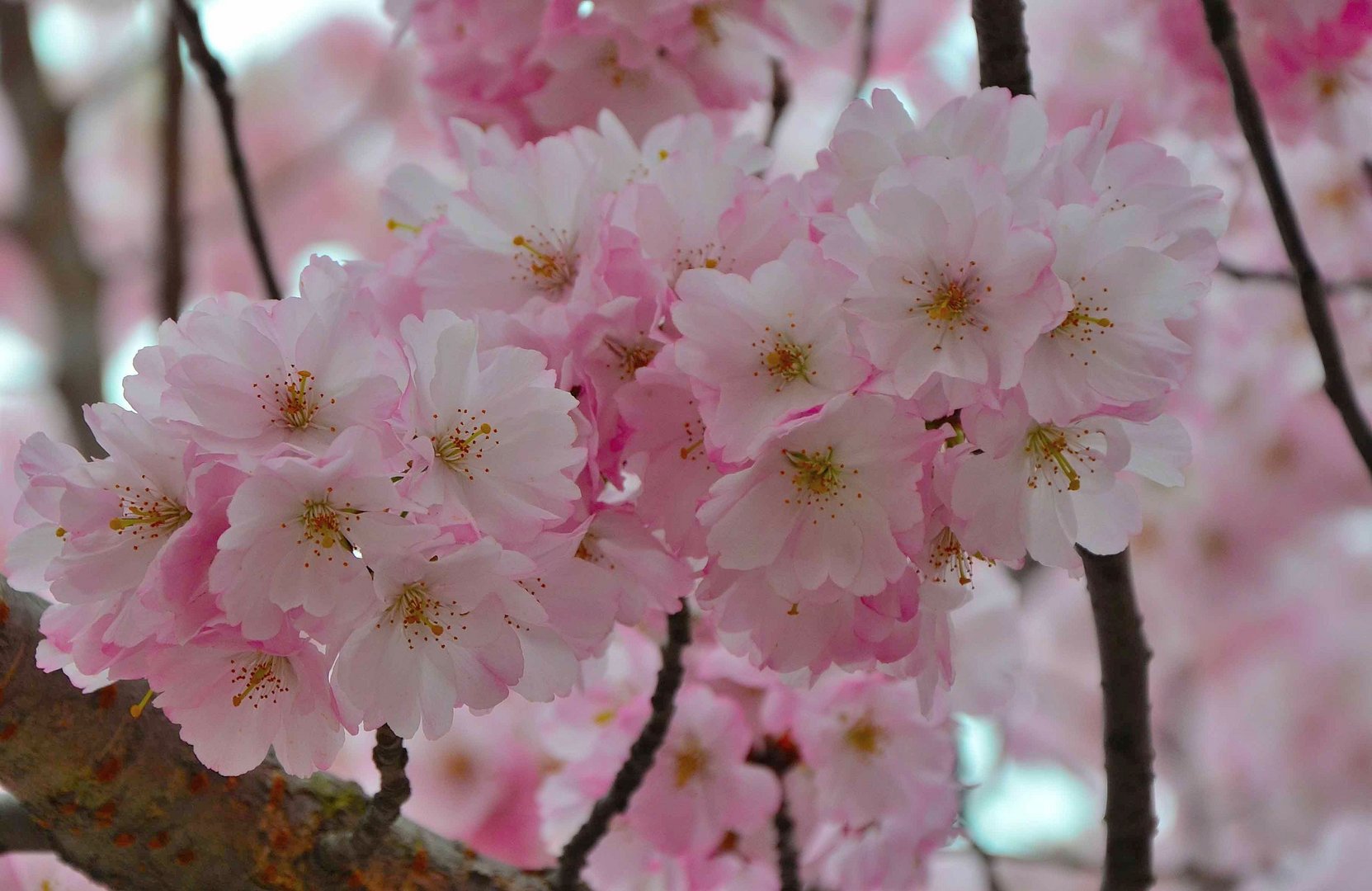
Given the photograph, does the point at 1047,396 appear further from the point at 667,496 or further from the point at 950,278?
the point at 667,496

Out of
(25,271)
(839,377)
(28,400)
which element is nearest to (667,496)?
(839,377)

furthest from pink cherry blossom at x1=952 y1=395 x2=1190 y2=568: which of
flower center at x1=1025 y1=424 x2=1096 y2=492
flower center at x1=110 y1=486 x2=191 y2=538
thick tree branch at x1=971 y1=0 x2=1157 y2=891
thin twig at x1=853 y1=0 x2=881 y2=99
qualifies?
thin twig at x1=853 y1=0 x2=881 y2=99

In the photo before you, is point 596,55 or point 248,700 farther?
point 596,55

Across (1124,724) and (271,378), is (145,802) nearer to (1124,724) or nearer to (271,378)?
(271,378)

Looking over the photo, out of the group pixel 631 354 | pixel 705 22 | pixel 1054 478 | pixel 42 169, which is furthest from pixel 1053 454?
pixel 42 169

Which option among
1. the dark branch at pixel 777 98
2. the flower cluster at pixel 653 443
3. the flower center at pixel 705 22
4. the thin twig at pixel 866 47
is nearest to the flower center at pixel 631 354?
the flower cluster at pixel 653 443

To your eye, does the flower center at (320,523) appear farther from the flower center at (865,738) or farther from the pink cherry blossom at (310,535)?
the flower center at (865,738)
